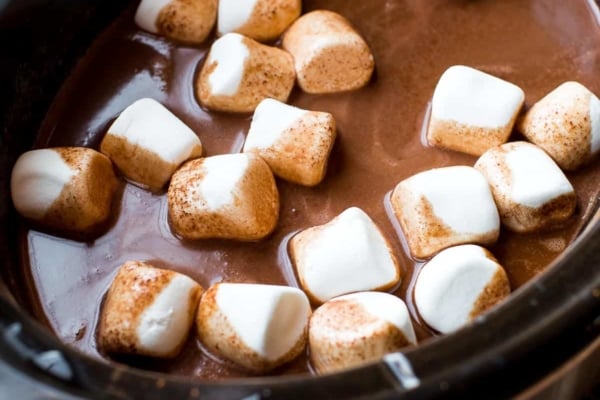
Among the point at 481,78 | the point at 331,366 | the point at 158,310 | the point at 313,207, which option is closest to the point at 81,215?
the point at 158,310

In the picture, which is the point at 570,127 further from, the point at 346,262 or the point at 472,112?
the point at 346,262

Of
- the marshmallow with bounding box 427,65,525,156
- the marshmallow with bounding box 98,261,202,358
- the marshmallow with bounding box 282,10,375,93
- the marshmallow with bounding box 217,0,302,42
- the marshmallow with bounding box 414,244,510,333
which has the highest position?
the marshmallow with bounding box 217,0,302,42

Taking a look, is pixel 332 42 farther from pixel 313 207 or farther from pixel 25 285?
pixel 25 285

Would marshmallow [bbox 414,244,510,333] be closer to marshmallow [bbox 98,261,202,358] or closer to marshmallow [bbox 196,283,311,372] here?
marshmallow [bbox 196,283,311,372]

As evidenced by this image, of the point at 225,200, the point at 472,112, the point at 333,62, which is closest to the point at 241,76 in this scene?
the point at 333,62

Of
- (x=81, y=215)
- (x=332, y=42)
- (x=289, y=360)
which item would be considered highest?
(x=332, y=42)

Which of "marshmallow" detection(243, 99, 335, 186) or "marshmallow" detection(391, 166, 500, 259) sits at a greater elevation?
"marshmallow" detection(243, 99, 335, 186)

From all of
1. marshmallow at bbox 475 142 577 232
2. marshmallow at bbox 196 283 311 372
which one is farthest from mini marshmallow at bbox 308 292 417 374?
marshmallow at bbox 475 142 577 232
